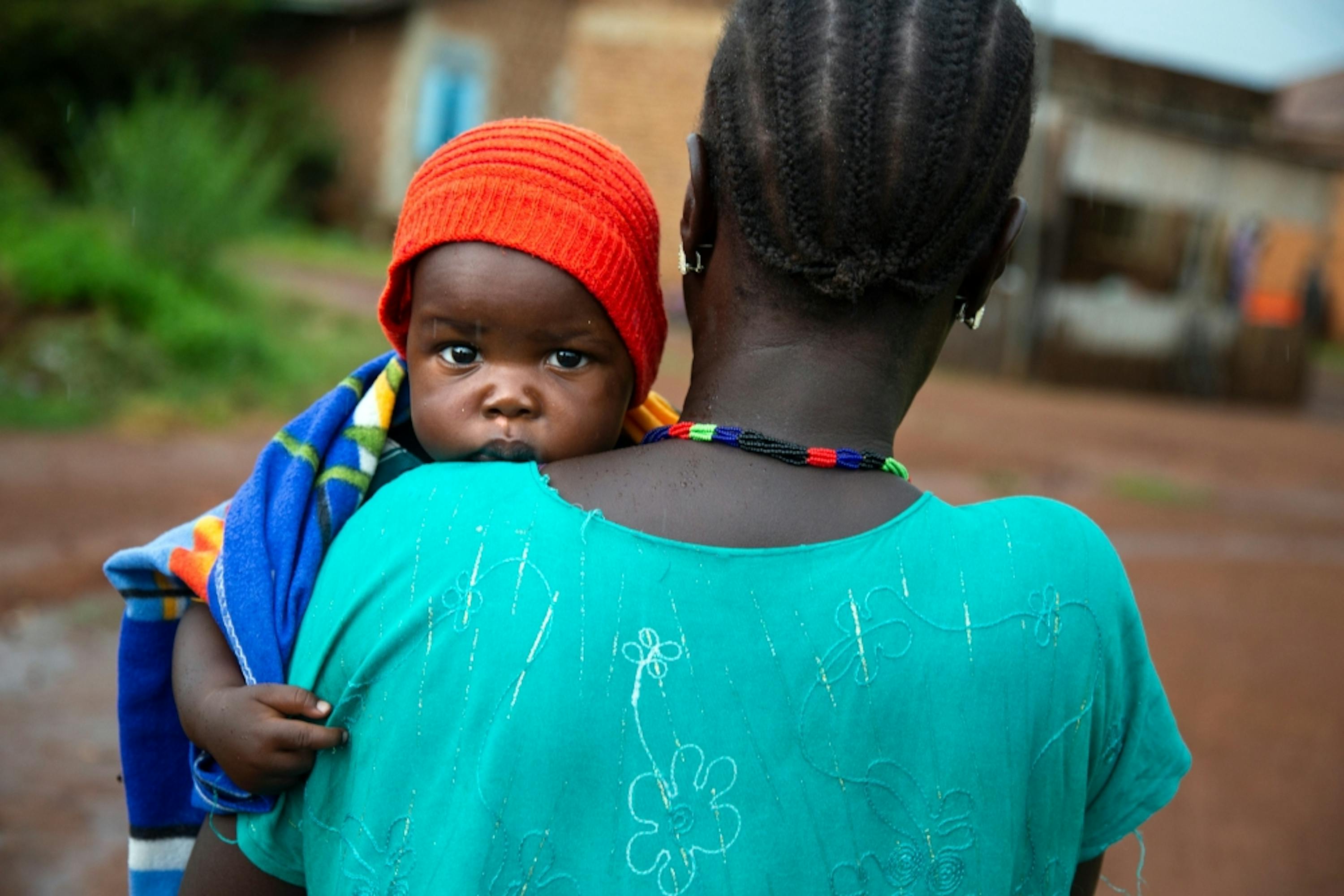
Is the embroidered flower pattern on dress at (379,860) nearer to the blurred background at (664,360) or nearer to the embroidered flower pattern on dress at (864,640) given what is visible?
the embroidered flower pattern on dress at (864,640)

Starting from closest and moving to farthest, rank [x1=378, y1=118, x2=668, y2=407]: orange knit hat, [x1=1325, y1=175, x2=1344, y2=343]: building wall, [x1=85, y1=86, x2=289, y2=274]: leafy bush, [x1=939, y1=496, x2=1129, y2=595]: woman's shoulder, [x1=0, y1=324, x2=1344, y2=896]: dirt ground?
1. [x1=939, y1=496, x2=1129, y2=595]: woman's shoulder
2. [x1=378, y1=118, x2=668, y2=407]: orange knit hat
3. [x1=0, y1=324, x2=1344, y2=896]: dirt ground
4. [x1=85, y1=86, x2=289, y2=274]: leafy bush
5. [x1=1325, y1=175, x2=1344, y2=343]: building wall

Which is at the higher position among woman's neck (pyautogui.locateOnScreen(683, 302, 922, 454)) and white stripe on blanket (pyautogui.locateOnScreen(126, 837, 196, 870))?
woman's neck (pyautogui.locateOnScreen(683, 302, 922, 454))

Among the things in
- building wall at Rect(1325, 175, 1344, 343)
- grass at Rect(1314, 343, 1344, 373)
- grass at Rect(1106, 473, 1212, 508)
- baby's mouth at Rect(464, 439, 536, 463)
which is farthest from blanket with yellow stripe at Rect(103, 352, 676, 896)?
building wall at Rect(1325, 175, 1344, 343)

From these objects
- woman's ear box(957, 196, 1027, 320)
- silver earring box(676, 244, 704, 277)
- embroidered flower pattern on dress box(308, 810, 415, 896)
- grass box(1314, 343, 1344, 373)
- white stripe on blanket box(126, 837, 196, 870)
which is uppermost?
woman's ear box(957, 196, 1027, 320)

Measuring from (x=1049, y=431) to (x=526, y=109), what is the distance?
8869 mm

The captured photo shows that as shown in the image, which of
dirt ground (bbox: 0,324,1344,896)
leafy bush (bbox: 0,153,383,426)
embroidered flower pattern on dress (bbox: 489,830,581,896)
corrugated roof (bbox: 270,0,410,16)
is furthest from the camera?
corrugated roof (bbox: 270,0,410,16)

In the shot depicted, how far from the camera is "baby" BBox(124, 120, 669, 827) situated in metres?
1.59

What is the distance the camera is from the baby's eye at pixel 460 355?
167cm

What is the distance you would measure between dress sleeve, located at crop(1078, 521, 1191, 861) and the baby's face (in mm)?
694

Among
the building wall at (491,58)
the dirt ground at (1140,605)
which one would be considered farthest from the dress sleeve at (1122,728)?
the building wall at (491,58)

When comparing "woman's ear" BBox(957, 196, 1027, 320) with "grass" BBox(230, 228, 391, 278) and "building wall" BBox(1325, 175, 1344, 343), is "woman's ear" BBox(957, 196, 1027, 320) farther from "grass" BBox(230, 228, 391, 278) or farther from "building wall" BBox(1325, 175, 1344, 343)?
"building wall" BBox(1325, 175, 1344, 343)

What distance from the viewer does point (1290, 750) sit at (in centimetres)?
489

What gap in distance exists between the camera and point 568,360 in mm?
1689

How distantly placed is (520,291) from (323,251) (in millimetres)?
14718
